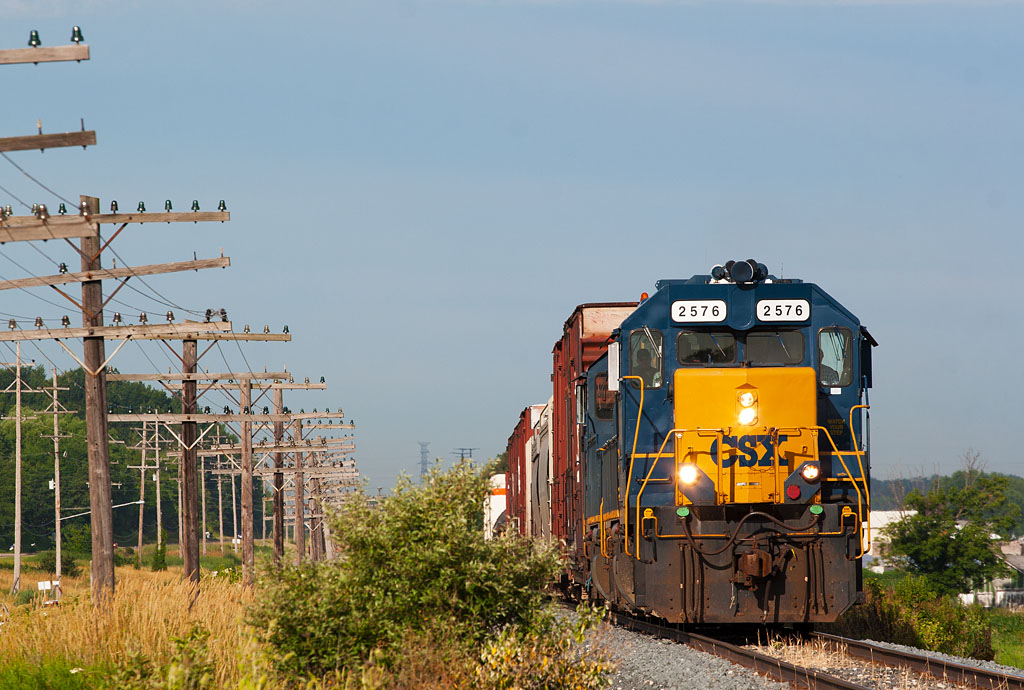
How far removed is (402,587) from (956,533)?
292ft

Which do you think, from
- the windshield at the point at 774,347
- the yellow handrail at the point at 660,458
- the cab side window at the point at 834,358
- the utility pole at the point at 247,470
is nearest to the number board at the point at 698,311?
the windshield at the point at 774,347

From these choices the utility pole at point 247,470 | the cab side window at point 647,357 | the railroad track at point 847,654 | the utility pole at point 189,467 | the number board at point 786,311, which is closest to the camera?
the railroad track at point 847,654

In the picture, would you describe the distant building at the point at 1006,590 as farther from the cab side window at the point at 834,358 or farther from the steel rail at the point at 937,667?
the cab side window at the point at 834,358

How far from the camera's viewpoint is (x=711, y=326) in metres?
14.9

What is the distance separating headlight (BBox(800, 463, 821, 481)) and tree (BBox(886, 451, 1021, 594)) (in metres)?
79.2

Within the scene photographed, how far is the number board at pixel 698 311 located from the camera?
48.8ft

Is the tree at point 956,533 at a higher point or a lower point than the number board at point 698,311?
lower

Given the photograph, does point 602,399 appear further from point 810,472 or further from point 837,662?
point 837,662

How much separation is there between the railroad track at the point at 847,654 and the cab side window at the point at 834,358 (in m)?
3.55

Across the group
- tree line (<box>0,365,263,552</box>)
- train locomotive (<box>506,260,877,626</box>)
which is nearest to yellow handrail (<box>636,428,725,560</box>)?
train locomotive (<box>506,260,877,626</box>)

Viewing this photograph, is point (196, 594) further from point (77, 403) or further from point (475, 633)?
point (77, 403)

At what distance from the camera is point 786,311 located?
584 inches

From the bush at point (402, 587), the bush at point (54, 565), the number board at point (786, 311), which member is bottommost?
the bush at point (54, 565)

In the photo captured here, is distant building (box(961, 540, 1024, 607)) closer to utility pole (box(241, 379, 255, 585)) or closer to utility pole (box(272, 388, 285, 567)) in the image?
utility pole (box(272, 388, 285, 567))
